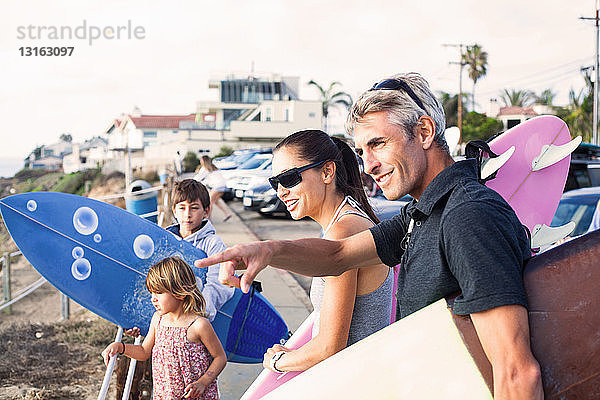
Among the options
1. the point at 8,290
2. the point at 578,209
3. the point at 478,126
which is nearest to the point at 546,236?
the point at 578,209

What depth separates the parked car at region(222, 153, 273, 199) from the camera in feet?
57.9

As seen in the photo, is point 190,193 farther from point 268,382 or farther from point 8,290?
point 8,290

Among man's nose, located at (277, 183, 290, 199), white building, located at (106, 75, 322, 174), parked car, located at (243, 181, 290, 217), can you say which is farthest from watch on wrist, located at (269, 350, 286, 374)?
white building, located at (106, 75, 322, 174)

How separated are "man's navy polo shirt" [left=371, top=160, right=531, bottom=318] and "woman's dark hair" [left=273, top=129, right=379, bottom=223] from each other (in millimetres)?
892

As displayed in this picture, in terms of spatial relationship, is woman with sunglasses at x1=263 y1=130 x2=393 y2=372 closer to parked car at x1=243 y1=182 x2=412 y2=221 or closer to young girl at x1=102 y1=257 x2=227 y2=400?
young girl at x1=102 y1=257 x2=227 y2=400

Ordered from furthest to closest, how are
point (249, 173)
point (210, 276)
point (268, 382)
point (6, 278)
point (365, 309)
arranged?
point (249, 173) < point (6, 278) < point (210, 276) < point (268, 382) < point (365, 309)

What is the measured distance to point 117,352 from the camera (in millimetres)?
3193

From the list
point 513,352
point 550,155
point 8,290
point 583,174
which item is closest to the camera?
point 513,352

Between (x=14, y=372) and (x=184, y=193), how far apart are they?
269 cm

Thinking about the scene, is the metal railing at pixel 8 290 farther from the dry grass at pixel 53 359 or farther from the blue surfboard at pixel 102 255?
the blue surfboard at pixel 102 255

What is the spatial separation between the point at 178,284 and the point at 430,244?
1.94m

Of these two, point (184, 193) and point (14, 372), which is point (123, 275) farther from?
point (14, 372)

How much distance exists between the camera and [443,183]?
154 cm

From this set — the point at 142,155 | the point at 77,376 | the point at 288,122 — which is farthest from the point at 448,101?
the point at 77,376
